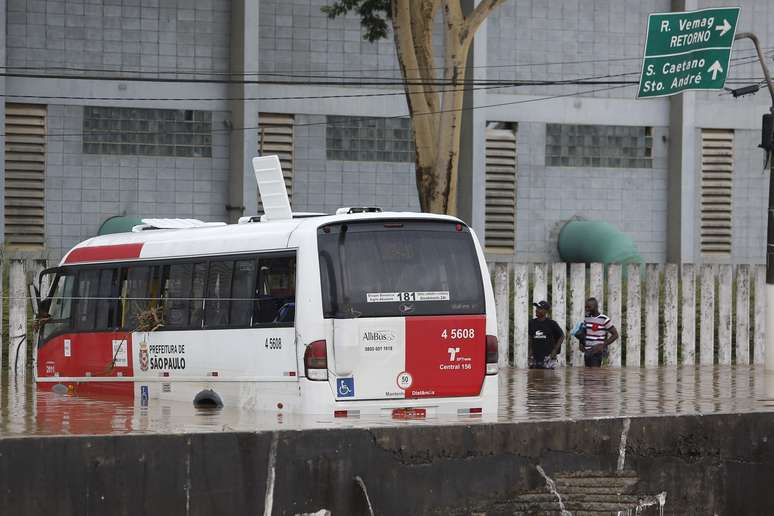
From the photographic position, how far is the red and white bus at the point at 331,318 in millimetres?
13648

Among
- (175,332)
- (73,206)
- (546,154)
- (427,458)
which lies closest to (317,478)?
(427,458)

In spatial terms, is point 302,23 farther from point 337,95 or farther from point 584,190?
point 584,190

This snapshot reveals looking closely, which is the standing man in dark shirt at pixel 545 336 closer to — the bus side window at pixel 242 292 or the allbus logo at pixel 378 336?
the bus side window at pixel 242 292

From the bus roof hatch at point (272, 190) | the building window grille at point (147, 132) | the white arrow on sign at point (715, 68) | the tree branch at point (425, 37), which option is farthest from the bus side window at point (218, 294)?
the building window grille at point (147, 132)

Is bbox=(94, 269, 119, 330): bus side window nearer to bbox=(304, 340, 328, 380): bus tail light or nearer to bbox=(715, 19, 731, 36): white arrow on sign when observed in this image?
bbox=(304, 340, 328, 380): bus tail light

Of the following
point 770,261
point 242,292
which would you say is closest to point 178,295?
point 242,292

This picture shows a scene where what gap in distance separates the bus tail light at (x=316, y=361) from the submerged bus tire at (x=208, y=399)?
6.18ft

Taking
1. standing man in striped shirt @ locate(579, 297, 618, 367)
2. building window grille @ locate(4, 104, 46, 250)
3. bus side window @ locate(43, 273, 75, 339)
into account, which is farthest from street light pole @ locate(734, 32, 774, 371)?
building window grille @ locate(4, 104, 46, 250)

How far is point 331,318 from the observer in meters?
13.6

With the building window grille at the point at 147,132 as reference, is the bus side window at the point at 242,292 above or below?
below

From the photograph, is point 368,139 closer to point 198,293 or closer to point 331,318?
Answer: point 198,293

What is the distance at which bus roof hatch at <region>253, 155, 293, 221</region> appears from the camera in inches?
616

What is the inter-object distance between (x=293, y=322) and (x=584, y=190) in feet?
73.1

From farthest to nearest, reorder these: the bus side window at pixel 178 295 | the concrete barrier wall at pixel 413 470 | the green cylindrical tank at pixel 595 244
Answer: the green cylindrical tank at pixel 595 244 < the bus side window at pixel 178 295 < the concrete barrier wall at pixel 413 470
